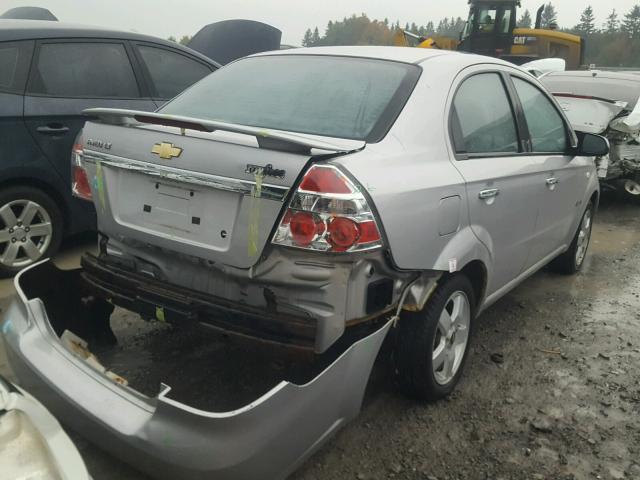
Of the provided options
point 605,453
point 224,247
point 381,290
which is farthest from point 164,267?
point 605,453

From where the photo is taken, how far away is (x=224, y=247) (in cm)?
209

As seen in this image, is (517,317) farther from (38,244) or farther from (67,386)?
(38,244)

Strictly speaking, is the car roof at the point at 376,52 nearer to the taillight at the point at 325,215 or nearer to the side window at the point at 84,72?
the taillight at the point at 325,215

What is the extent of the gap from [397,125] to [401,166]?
22cm

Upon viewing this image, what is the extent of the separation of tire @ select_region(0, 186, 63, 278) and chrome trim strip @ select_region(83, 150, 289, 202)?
1.70m

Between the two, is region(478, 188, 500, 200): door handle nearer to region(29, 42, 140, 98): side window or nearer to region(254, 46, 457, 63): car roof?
region(254, 46, 457, 63): car roof

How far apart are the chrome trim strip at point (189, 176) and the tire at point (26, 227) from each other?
5.58 feet

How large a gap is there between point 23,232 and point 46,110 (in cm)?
84

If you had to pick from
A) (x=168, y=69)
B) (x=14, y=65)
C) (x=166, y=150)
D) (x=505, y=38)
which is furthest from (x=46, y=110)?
(x=505, y=38)

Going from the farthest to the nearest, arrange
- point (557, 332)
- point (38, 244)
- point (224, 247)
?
point (38, 244) < point (557, 332) < point (224, 247)

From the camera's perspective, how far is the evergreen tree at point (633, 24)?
67512 millimetres

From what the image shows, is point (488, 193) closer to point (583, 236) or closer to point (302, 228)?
point (302, 228)

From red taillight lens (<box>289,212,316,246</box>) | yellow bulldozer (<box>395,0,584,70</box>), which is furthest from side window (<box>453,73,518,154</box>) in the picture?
yellow bulldozer (<box>395,0,584,70</box>)

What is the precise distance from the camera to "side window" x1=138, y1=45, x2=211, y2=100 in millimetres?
4647
